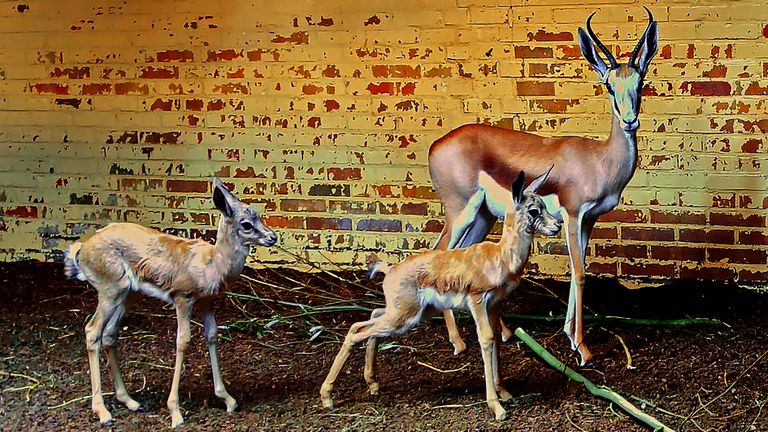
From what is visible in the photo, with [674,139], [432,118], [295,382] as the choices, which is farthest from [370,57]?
[295,382]

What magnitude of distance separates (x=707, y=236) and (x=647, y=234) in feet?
1.06

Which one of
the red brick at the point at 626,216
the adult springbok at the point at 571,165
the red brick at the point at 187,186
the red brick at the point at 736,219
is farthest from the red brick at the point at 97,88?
the red brick at the point at 736,219

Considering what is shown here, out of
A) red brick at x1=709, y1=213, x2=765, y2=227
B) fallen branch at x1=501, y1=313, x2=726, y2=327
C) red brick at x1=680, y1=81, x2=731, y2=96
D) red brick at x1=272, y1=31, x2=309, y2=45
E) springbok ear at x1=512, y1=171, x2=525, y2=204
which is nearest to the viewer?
springbok ear at x1=512, y1=171, x2=525, y2=204

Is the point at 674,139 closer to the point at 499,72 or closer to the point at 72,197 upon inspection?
the point at 499,72

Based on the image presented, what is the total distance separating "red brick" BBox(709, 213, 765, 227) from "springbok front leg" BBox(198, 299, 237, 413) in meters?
3.01

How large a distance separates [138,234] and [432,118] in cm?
246

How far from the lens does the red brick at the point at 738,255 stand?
18.5ft

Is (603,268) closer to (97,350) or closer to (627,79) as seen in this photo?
(627,79)

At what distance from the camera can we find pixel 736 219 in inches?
221

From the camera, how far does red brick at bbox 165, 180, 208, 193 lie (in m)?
6.33

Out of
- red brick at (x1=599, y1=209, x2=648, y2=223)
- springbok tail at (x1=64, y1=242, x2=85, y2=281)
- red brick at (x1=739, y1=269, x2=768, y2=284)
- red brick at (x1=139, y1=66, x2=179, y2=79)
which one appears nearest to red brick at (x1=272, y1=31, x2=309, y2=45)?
red brick at (x1=139, y1=66, x2=179, y2=79)

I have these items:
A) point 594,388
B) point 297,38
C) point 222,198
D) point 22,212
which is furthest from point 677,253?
point 22,212

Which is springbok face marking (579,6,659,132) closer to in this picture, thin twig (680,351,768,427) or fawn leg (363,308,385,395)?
thin twig (680,351,768,427)

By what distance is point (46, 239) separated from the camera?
664 cm
